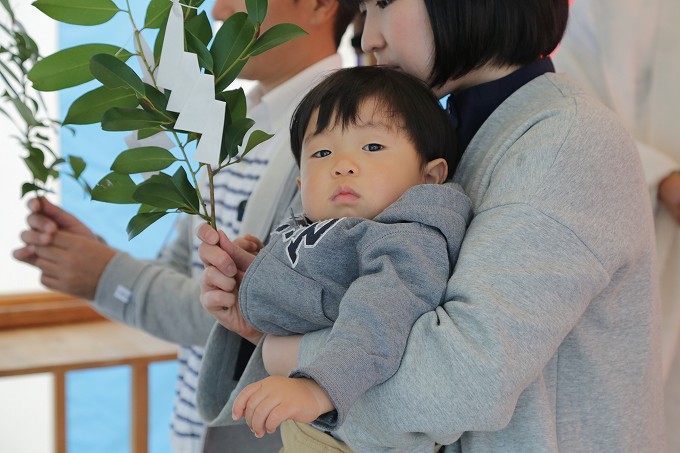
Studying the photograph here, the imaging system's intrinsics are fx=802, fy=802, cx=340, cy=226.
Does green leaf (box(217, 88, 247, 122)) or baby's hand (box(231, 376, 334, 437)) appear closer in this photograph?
baby's hand (box(231, 376, 334, 437))

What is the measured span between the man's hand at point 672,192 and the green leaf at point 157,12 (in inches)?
37.8

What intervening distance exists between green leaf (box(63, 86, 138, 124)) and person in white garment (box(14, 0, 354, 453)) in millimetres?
558

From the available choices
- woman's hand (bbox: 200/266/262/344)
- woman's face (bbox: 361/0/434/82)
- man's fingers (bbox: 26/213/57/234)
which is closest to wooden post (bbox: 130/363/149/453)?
man's fingers (bbox: 26/213/57/234)

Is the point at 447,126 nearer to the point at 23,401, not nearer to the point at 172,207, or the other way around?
the point at 172,207

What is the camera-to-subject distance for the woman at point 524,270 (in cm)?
79

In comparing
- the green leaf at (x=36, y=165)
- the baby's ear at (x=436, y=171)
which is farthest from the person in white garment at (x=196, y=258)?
the baby's ear at (x=436, y=171)

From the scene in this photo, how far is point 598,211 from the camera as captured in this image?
86 centimetres

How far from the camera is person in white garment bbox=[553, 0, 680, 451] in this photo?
1.50 metres

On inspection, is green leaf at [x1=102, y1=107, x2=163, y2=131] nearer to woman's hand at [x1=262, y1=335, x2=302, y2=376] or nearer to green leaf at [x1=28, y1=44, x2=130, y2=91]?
green leaf at [x1=28, y1=44, x2=130, y2=91]

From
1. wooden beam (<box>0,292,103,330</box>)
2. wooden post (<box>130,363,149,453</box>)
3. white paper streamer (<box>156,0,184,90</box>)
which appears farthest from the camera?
wooden beam (<box>0,292,103,330</box>)

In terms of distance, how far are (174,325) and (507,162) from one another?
2.72ft

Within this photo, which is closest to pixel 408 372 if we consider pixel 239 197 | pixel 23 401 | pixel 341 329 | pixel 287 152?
pixel 341 329

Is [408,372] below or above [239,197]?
above

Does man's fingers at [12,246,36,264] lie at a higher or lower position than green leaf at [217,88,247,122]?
lower
